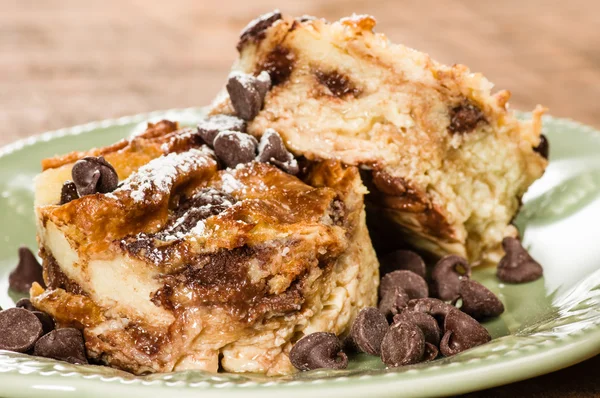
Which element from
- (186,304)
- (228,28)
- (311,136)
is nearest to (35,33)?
(228,28)

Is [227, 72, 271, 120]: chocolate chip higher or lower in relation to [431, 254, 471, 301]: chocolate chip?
higher

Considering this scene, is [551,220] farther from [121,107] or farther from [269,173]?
[121,107]

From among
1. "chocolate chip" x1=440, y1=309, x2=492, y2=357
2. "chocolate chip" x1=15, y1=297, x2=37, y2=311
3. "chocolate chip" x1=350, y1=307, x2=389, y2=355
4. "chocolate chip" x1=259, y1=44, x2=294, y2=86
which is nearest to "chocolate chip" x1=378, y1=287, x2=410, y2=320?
"chocolate chip" x1=350, y1=307, x2=389, y2=355

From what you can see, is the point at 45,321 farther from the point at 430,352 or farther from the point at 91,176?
the point at 430,352

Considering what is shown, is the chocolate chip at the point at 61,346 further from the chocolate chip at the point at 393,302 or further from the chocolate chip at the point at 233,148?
the chocolate chip at the point at 393,302

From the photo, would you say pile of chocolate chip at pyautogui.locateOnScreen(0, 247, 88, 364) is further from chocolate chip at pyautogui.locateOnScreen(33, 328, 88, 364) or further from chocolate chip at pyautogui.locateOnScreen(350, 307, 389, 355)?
chocolate chip at pyautogui.locateOnScreen(350, 307, 389, 355)

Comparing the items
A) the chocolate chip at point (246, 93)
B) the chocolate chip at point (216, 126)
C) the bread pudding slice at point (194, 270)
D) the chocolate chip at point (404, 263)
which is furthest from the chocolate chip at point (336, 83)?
the chocolate chip at point (404, 263)
